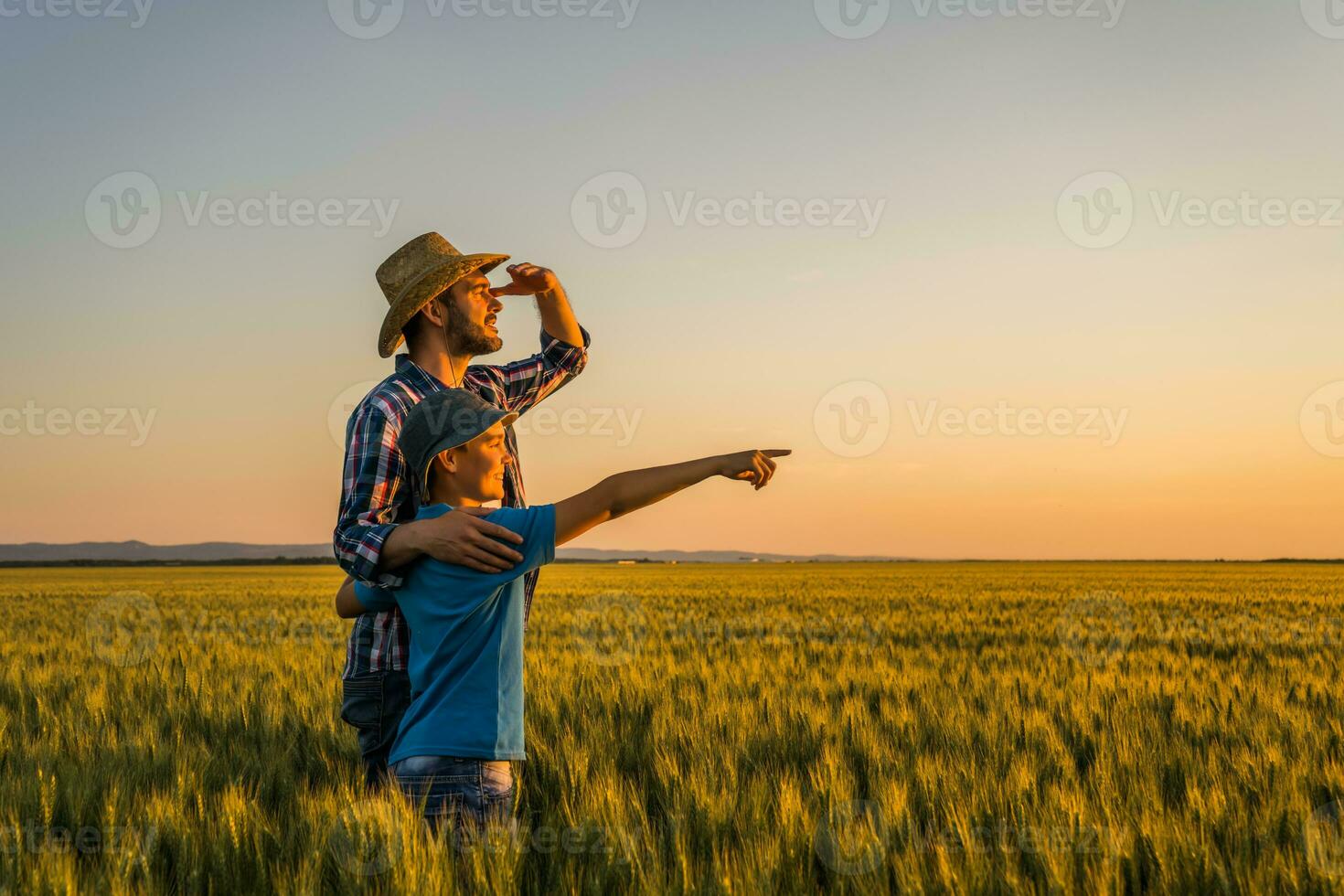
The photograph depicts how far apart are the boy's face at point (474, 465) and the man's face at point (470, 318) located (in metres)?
0.71

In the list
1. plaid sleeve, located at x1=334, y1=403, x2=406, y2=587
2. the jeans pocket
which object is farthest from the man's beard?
the jeans pocket

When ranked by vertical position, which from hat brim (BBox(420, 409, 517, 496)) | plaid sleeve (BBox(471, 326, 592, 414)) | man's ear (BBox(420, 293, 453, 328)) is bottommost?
hat brim (BBox(420, 409, 517, 496))

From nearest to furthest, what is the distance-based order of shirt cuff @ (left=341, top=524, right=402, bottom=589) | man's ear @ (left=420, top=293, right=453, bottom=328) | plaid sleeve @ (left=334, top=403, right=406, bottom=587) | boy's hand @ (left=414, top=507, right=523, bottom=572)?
boy's hand @ (left=414, top=507, right=523, bottom=572), shirt cuff @ (left=341, top=524, right=402, bottom=589), plaid sleeve @ (left=334, top=403, right=406, bottom=587), man's ear @ (left=420, top=293, right=453, bottom=328)

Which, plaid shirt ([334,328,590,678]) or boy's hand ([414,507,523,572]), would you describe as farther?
plaid shirt ([334,328,590,678])

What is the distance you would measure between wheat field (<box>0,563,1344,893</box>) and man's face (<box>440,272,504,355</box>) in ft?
4.93

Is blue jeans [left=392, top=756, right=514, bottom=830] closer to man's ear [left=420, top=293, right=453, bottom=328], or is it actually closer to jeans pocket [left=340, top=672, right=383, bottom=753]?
jeans pocket [left=340, top=672, right=383, bottom=753]

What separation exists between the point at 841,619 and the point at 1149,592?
13734 mm

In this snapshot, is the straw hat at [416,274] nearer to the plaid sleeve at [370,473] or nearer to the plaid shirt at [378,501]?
the plaid shirt at [378,501]

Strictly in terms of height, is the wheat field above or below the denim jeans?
below

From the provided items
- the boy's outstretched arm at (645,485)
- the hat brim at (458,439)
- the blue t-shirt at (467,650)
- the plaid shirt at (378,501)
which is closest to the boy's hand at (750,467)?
the boy's outstretched arm at (645,485)

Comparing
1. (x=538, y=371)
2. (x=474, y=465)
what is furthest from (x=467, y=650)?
(x=538, y=371)

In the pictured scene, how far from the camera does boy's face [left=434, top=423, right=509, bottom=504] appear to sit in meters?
2.76

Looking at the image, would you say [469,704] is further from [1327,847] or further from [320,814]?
[1327,847]

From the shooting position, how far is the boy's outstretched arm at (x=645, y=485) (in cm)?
254
